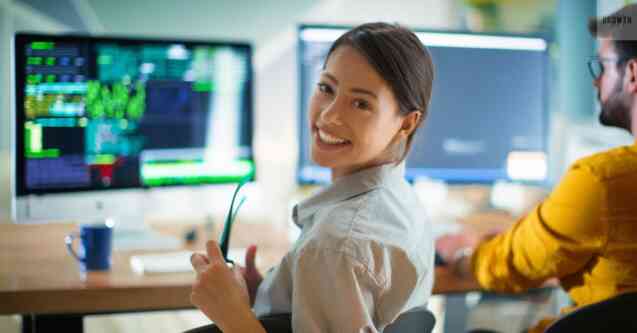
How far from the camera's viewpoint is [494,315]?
2.71m

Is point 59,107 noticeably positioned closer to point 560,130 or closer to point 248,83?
point 248,83

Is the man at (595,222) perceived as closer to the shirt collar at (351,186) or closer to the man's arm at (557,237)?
the man's arm at (557,237)

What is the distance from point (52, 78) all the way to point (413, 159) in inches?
41.2

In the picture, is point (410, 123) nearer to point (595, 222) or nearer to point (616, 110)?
point (595, 222)

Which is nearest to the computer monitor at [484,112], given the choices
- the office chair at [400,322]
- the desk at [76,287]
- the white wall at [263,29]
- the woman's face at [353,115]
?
the desk at [76,287]

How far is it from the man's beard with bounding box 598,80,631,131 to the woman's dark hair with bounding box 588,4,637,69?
0.22 feet

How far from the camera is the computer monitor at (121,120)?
1.99 metres

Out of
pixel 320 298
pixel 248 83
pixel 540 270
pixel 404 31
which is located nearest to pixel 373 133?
pixel 404 31

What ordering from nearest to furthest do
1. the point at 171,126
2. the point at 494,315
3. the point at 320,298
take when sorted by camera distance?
the point at 320,298, the point at 171,126, the point at 494,315

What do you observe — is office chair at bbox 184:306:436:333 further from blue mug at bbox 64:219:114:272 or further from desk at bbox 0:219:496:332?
blue mug at bbox 64:219:114:272

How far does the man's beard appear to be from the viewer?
172 cm

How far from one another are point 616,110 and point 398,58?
2.15 ft

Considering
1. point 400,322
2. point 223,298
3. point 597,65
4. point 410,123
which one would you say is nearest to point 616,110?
point 597,65

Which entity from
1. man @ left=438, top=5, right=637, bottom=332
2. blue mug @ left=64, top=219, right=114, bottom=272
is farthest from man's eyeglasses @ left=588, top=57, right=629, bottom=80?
blue mug @ left=64, top=219, right=114, bottom=272
